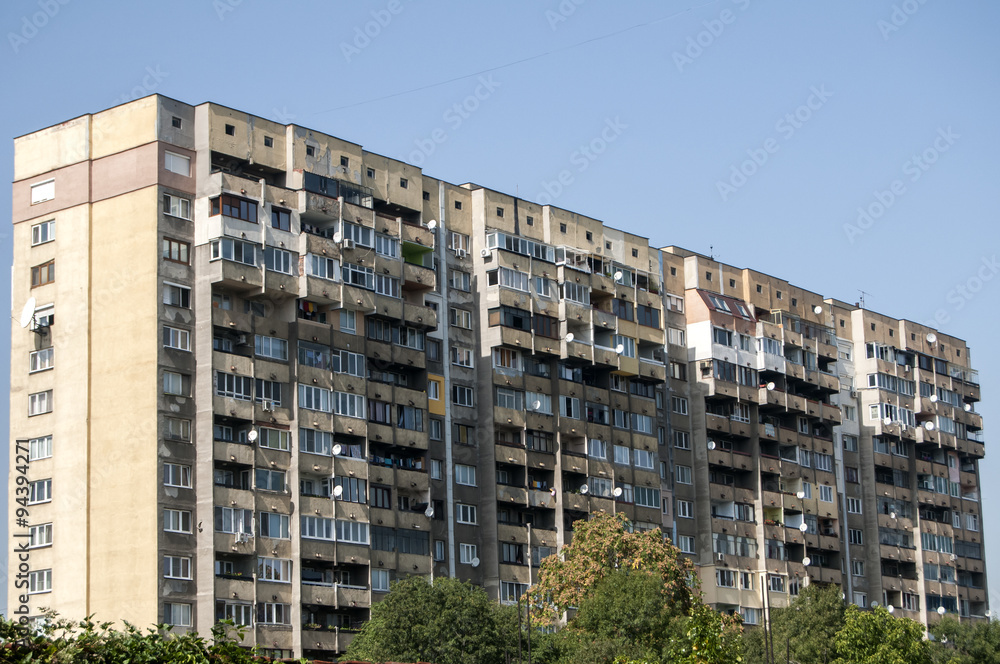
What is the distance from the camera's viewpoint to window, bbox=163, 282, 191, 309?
8956 cm

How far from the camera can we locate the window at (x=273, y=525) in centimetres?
8960

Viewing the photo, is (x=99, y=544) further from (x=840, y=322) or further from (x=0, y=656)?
(x=840, y=322)

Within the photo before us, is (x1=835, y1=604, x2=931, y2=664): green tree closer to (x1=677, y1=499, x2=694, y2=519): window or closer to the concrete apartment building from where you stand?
the concrete apartment building

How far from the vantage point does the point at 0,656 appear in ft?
133

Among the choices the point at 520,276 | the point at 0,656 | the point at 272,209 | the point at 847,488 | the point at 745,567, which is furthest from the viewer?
the point at 847,488

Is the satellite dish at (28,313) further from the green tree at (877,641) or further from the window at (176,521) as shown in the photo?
the green tree at (877,641)

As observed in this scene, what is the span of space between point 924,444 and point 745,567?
107 feet

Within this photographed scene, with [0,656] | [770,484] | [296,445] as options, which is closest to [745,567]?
[770,484]

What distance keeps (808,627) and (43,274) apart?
54823mm

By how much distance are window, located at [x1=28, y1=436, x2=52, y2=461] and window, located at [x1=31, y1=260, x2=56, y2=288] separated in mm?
9130

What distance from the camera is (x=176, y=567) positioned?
8631 centimetres

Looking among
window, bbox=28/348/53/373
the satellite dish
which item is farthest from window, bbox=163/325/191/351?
the satellite dish

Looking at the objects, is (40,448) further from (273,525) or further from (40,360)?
(273,525)

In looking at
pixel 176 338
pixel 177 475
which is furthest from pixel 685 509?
pixel 176 338
